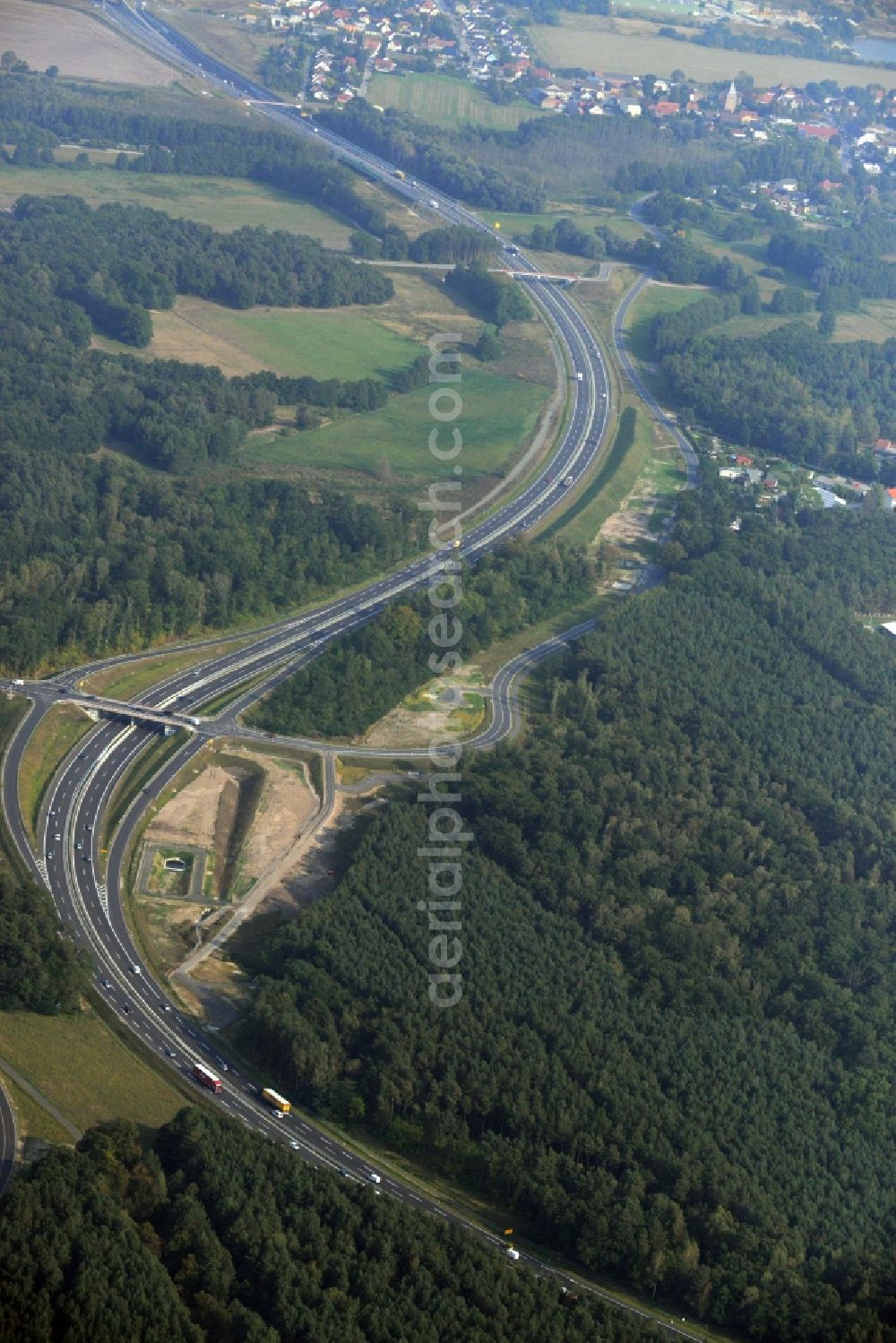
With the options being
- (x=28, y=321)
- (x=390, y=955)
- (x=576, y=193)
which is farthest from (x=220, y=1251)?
(x=576, y=193)

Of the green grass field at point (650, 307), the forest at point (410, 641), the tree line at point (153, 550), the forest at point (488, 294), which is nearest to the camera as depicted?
the forest at point (410, 641)

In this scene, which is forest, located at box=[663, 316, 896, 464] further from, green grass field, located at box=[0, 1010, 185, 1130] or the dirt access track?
green grass field, located at box=[0, 1010, 185, 1130]

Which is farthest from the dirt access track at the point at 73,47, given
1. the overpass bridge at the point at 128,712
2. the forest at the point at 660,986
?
the forest at the point at 660,986

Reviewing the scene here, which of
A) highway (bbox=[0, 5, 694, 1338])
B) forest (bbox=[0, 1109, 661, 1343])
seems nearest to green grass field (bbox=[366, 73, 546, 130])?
highway (bbox=[0, 5, 694, 1338])

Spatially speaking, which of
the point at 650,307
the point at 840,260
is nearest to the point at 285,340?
the point at 650,307

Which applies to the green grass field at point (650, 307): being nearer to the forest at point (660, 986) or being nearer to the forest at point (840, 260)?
the forest at point (840, 260)

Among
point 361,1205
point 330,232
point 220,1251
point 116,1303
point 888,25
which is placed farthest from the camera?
point 330,232

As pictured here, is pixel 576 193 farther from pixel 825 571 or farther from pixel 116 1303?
pixel 116 1303
